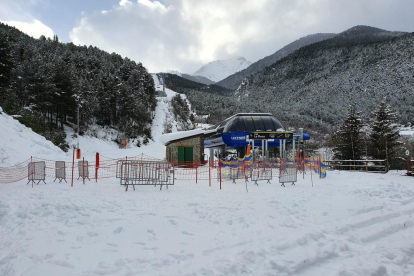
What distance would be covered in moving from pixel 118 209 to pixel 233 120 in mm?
21683

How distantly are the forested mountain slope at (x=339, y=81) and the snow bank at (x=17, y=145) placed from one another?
100307mm

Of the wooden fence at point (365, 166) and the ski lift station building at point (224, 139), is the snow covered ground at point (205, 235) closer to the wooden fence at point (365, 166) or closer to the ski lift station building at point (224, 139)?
the wooden fence at point (365, 166)

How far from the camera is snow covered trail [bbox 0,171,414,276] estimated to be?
5094 mm

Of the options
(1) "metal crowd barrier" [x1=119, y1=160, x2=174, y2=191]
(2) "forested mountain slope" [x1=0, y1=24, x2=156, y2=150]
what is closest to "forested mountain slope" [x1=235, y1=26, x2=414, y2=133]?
(2) "forested mountain slope" [x1=0, y1=24, x2=156, y2=150]

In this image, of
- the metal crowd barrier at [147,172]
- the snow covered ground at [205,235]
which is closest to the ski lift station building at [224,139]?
the metal crowd barrier at [147,172]

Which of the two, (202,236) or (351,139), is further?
(351,139)

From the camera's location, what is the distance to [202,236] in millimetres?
6582

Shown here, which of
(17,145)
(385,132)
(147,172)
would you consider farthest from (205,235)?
(385,132)

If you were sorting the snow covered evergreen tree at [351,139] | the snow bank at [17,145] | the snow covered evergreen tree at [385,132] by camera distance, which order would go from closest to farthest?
the snow bank at [17,145], the snow covered evergreen tree at [385,132], the snow covered evergreen tree at [351,139]

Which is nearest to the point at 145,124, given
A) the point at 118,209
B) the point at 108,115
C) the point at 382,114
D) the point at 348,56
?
the point at 108,115

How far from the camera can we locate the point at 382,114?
105 feet

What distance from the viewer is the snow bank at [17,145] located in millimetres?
18281

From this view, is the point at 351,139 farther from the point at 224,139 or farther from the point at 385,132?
the point at 224,139

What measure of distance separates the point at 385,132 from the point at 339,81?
113513mm
